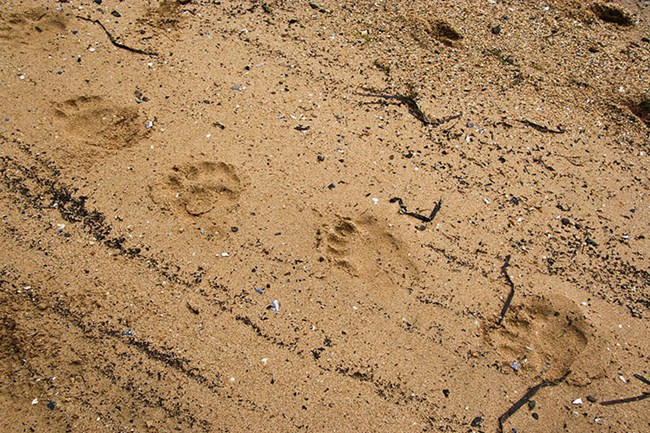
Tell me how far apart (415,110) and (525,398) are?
196 centimetres

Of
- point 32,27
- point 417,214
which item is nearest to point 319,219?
point 417,214

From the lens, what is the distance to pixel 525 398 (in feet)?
8.21

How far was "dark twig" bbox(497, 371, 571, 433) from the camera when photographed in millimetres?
2445

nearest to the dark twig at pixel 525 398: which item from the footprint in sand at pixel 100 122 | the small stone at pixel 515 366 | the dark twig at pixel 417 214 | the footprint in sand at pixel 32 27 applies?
the small stone at pixel 515 366

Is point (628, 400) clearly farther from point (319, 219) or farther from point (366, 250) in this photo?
point (319, 219)

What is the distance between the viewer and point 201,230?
279cm

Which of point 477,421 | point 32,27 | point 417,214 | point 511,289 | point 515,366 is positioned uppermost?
point 32,27

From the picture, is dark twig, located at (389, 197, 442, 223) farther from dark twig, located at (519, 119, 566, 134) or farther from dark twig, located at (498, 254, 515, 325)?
dark twig, located at (519, 119, 566, 134)

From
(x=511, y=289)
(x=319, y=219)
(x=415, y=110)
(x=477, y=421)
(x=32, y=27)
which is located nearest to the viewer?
(x=477, y=421)

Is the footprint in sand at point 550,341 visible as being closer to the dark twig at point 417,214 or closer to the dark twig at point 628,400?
the dark twig at point 628,400

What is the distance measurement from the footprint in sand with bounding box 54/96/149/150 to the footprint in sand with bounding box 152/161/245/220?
16.5 inches

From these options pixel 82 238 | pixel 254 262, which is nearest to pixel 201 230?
pixel 254 262

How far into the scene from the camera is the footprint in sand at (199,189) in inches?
112

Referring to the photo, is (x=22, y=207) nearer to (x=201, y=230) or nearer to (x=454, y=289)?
(x=201, y=230)
